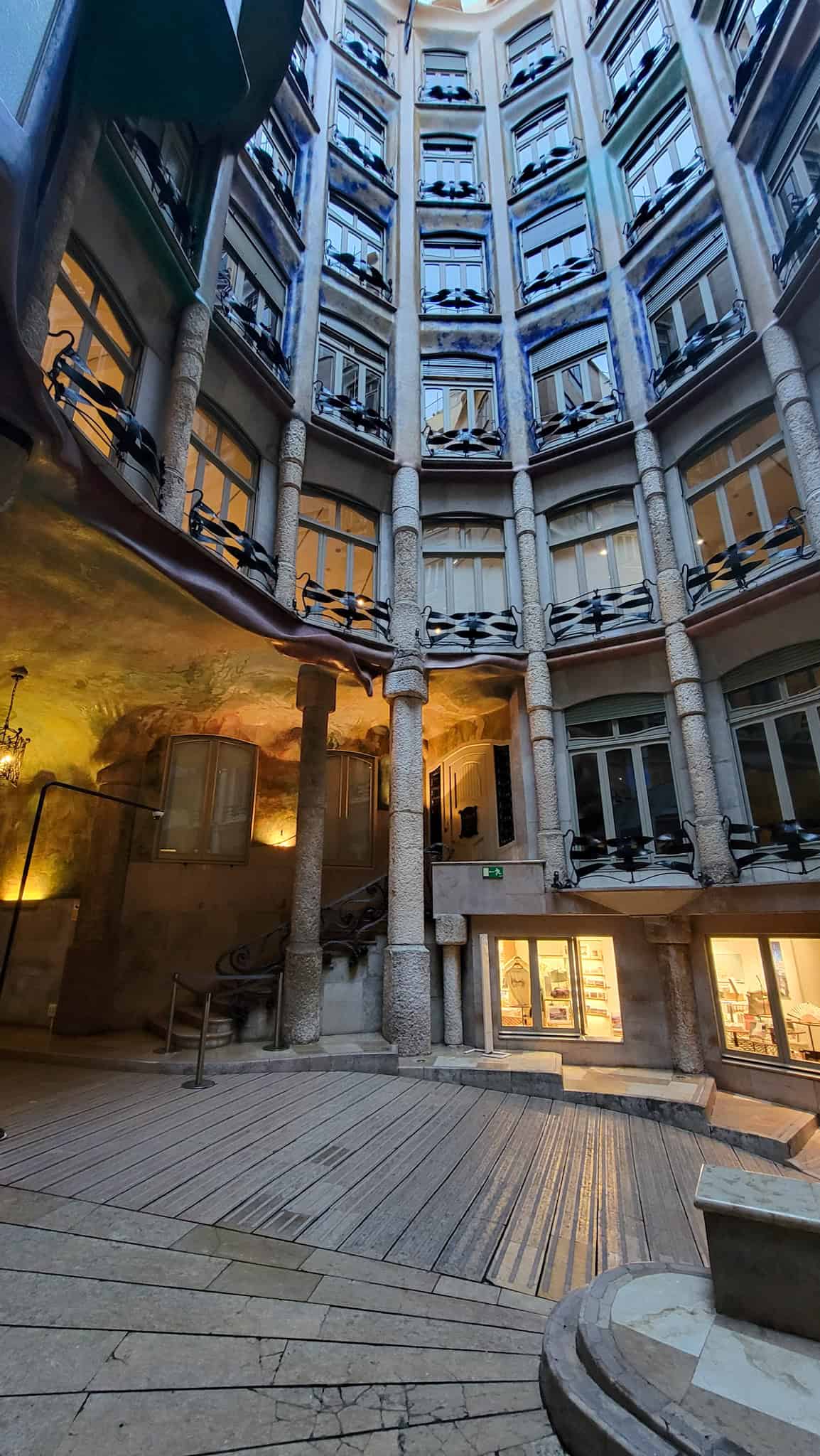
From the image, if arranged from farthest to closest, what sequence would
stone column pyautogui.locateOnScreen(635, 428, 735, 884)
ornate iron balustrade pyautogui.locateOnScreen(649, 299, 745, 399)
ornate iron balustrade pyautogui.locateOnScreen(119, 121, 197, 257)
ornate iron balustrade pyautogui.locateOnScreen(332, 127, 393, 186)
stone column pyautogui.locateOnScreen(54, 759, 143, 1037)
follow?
1. ornate iron balustrade pyautogui.locateOnScreen(332, 127, 393, 186)
2. ornate iron balustrade pyautogui.locateOnScreen(649, 299, 745, 399)
3. stone column pyautogui.locateOnScreen(54, 759, 143, 1037)
4. stone column pyautogui.locateOnScreen(635, 428, 735, 884)
5. ornate iron balustrade pyautogui.locateOnScreen(119, 121, 197, 257)

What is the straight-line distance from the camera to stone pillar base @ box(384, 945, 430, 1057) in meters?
8.73

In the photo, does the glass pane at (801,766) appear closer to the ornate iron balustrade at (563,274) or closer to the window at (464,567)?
the window at (464,567)

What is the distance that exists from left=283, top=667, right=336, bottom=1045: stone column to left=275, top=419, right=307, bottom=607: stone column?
1.42m

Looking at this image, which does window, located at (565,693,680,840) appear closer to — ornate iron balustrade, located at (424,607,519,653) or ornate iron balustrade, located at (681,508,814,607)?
ornate iron balustrade, located at (424,607,519,653)

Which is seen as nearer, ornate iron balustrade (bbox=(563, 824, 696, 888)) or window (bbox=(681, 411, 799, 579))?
ornate iron balustrade (bbox=(563, 824, 696, 888))

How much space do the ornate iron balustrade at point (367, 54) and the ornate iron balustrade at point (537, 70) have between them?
130 inches

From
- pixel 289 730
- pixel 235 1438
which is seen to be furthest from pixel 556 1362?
pixel 289 730

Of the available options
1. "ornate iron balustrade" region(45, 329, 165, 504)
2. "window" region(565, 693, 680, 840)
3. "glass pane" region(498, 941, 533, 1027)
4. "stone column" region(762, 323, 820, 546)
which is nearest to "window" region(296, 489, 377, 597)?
"ornate iron balustrade" region(45, 329, 165, 504)

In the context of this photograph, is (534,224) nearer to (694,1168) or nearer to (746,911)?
(746,911)

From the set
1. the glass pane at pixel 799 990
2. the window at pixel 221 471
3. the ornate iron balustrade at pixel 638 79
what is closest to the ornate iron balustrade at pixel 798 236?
the ornate iron balustrade at pixel 638 79

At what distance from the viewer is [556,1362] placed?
2.52m

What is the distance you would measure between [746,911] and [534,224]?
52.8ft

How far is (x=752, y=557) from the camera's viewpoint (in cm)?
945

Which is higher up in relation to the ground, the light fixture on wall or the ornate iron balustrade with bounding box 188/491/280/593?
the ornate iron balustrade with bounding box 188/491/280/593
